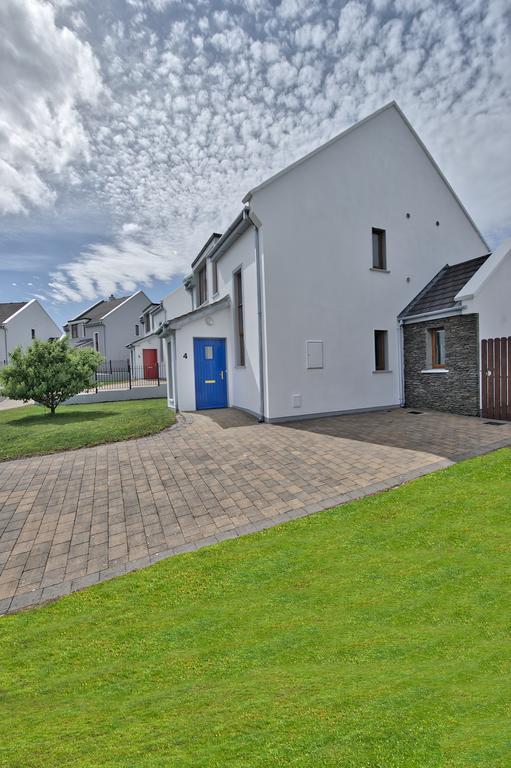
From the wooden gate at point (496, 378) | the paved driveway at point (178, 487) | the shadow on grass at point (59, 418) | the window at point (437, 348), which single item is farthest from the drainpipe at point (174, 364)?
the wooden gate at point (496, 378)

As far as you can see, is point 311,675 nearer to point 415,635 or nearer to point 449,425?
point 415,635

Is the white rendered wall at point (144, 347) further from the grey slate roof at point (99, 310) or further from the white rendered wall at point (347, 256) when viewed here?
the white rendered wall at point (347, 256)

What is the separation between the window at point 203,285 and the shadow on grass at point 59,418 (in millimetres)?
7806

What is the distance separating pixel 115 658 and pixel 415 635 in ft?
7.48

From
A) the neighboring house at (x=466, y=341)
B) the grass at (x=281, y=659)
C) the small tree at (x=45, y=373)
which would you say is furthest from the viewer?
the small tree at (x=45, y=373)

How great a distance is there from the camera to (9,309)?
134 ft

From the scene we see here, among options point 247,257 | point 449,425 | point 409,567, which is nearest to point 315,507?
point 409,567

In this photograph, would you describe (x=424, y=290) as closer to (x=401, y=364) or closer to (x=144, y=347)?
(x=401, y=364)

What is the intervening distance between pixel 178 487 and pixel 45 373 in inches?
420

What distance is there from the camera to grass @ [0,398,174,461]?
9234 mm

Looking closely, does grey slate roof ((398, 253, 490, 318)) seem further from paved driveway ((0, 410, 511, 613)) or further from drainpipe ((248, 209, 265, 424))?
drainpipe ((248, 209, 265, 424))

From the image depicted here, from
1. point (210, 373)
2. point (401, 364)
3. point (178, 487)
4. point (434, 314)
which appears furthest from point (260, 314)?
point (178, 487)

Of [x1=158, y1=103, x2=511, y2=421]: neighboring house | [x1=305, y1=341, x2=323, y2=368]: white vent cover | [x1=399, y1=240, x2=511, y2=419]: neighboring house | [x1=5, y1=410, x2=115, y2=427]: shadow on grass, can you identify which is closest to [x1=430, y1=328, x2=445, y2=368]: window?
[x1=399, y1=240, x2=511, y2=419]: neighboring house

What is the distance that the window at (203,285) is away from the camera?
18672 mm
